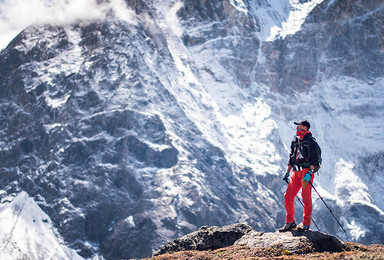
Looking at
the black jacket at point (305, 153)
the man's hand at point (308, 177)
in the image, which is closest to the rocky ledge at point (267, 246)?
the man's hand at point (308, 177)

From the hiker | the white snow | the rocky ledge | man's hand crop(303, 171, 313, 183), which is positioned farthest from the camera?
the white snow

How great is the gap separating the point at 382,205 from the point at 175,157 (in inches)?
2872

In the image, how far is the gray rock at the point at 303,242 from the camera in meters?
21.4

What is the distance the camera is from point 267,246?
73.9ft

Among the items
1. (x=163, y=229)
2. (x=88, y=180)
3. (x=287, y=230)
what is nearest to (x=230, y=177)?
(x=163, y=229)

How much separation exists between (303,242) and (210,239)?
6.21 metres

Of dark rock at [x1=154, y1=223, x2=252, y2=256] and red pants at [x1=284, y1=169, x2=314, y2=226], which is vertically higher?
red pants at [x1=284, y1=169, x2=314, y2=226]

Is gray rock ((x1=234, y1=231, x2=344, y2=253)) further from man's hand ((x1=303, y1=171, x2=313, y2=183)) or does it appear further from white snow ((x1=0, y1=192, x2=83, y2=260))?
white snow ((x1=0, y1=192, x2=83, y2=260))

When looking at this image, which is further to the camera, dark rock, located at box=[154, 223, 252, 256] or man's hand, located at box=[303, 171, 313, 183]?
dark rock, located at box=[154, 223, 252, 256]

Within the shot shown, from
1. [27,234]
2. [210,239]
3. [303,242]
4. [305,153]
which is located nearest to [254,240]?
[303,242]

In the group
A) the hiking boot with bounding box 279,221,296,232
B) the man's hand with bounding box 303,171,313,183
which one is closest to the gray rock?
the hiking boot with bounding box 279,221,296,232

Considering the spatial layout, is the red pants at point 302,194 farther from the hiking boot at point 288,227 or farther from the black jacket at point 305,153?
the black jacket at point 305,153

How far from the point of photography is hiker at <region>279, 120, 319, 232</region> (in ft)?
76.4

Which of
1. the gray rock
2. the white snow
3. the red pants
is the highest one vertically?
the red pants
